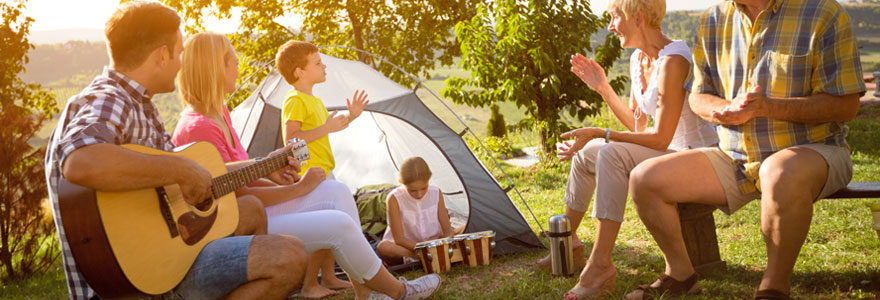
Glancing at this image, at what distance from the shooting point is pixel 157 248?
1.98m

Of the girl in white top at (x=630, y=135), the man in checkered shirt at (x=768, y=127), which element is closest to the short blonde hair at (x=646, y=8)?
the girl in white top at (x=630, y=135)

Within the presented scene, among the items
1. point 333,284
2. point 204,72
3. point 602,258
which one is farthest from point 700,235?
point 204,72

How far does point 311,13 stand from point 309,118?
824cm

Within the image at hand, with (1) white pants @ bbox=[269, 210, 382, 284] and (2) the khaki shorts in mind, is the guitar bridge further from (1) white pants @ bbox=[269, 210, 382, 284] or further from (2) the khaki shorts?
(2) the khaki shorts

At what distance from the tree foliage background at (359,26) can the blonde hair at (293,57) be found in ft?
23.9

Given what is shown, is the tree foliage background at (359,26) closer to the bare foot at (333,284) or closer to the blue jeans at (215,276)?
the bare foot at (333,284)

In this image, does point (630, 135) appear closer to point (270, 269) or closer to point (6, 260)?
point (270, 269)

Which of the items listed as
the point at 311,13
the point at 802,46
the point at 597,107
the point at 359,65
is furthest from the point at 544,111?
the point at 802,46

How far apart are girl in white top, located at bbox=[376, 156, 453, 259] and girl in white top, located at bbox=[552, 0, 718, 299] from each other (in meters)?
1.12

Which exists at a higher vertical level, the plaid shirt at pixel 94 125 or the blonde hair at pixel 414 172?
the plaid shirt at pixel 94 125

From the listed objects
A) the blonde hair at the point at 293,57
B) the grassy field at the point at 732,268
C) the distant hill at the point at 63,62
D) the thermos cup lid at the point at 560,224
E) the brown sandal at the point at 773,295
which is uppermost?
the distant hill at the point at 63,62

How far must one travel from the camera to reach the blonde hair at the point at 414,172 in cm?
412

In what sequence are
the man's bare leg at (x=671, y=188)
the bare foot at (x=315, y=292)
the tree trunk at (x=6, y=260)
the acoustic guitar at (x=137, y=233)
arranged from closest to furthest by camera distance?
the acoustic guitar at (x=137, y=233) < the man's bare leg at (x=671, y=188) < the bare foot at (x=315, y=292) < the tree trunk at (x=6, y=260)

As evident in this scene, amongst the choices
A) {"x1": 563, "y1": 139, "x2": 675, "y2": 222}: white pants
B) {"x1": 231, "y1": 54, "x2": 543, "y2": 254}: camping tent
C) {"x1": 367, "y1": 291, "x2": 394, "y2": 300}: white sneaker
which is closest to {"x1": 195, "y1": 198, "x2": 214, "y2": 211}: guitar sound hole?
{"x1": 367, "y1": 291, "x2": 394, "y2": 300}: white sneaker
